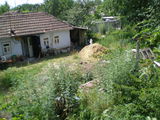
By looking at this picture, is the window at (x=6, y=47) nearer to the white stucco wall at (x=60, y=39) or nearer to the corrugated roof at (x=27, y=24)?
the corrugated roof at (x=27, y=24)

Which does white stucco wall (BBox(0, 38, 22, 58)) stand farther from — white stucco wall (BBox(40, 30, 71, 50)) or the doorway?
white stucco wall (BBox(40, 30, 71, 50))

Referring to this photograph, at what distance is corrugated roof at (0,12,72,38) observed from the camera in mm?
14485

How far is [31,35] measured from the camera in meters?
15.2

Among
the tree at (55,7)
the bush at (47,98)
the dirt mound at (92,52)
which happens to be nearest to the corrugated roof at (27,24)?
the dirt mound at (92,52)

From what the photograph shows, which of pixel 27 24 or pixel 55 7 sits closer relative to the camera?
pixel 27 24

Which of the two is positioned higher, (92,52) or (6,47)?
(6,47)

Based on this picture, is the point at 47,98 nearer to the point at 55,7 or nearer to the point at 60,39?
the point at 60,39

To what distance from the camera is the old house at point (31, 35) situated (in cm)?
1433

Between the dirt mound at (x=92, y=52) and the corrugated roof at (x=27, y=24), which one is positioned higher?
the corrugated roof at (x=27, y=24)

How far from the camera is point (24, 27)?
15250mm

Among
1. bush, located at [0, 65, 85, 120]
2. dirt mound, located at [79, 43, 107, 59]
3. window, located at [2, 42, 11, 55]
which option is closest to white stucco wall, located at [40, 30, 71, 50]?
A: window, located at [2, 42, 11, 55]

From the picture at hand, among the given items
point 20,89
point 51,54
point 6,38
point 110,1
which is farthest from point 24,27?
point 20,89

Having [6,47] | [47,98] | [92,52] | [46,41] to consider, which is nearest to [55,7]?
[46,41]

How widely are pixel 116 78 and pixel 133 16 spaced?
34.0 feet
